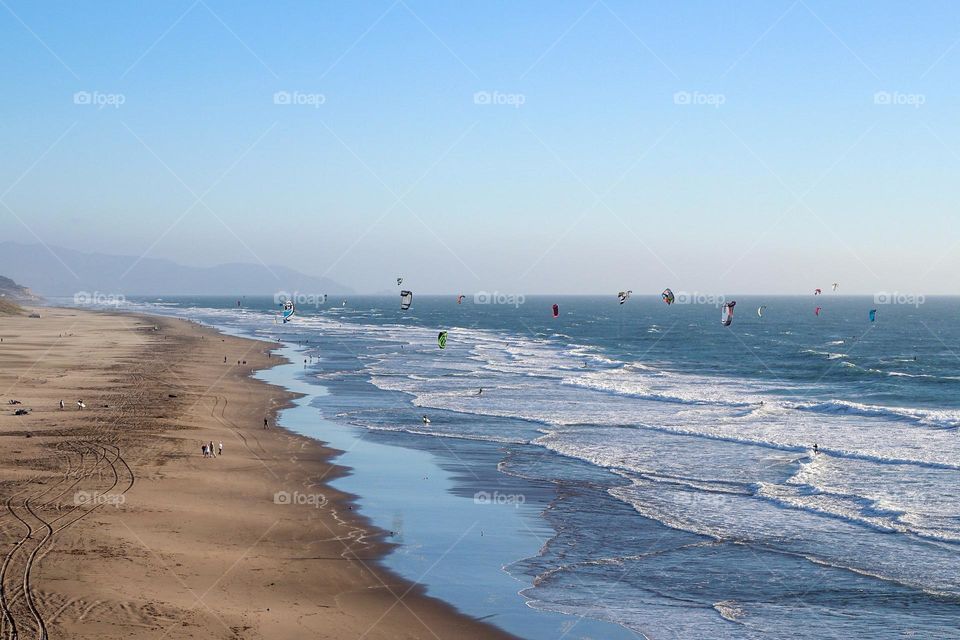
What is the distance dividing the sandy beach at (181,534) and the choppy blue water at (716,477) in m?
3.60

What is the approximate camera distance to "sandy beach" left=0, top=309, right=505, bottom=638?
47.3 ft

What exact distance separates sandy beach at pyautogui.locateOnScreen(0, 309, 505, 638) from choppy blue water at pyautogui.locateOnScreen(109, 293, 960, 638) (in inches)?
142

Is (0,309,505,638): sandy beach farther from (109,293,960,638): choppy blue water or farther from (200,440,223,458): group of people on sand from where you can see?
(109,293,960,638): choppy blue water

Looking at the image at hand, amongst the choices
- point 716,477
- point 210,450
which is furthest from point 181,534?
point 716,477

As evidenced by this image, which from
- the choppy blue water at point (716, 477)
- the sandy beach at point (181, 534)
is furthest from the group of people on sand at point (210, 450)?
the choppy blue water at point (716, 477)

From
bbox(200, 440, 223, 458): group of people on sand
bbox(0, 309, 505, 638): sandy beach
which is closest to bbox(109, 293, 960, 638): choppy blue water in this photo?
bbox(0, 309, 505, 638): sandy beach

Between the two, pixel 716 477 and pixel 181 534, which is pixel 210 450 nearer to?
pixel 181 534

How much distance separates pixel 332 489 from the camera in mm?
24734

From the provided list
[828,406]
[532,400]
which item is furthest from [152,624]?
[828,406]

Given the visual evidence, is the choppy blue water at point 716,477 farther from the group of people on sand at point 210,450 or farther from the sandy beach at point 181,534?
the group of people on sand at point 210,450

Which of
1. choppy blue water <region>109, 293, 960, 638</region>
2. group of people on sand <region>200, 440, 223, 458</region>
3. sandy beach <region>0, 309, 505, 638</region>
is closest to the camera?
sandy beach <region>0, 309, 505, 638</region>

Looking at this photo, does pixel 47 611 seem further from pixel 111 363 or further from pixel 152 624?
pixel 111 363

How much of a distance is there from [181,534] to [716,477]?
53.6 feet

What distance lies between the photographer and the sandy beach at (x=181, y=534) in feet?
47.3
